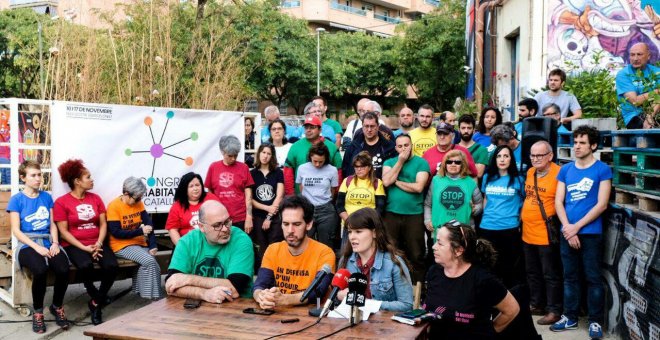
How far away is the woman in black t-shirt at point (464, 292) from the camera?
4.49 meters

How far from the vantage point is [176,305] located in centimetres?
486

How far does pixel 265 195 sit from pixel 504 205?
2.75 meters

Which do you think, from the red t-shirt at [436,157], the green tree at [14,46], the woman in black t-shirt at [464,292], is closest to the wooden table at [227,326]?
the woman in black t-shirt at [464,292]

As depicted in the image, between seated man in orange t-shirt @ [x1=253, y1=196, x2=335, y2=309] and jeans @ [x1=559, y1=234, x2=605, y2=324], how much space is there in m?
2.53

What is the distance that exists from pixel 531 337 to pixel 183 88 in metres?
7.33

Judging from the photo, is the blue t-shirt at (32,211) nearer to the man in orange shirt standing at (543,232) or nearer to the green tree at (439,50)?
the man in orange shirt standing at (543,232)

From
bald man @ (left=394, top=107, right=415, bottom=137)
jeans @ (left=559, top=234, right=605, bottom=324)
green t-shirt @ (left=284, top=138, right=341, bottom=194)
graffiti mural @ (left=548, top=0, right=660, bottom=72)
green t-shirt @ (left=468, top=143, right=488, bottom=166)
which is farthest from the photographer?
graffiti mural @ (left=548, top=0, right=660, bottom=72)

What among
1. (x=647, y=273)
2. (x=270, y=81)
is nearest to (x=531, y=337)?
(x=647, y=273)

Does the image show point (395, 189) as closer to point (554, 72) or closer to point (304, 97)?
point (554, 72)

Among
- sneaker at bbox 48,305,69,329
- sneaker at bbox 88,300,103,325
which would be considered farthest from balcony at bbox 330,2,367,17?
sneaker at bbox 48,305,69,329

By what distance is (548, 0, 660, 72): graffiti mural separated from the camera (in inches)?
554

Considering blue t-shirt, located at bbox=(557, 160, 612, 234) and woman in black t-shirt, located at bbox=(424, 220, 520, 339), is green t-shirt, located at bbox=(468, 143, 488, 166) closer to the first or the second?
blue t-shirt, located at bbox=(557, 160, 612, 234)

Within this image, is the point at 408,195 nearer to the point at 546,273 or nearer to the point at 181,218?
the point at 546,273

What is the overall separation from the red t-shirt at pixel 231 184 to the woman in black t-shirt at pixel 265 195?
0.13m
